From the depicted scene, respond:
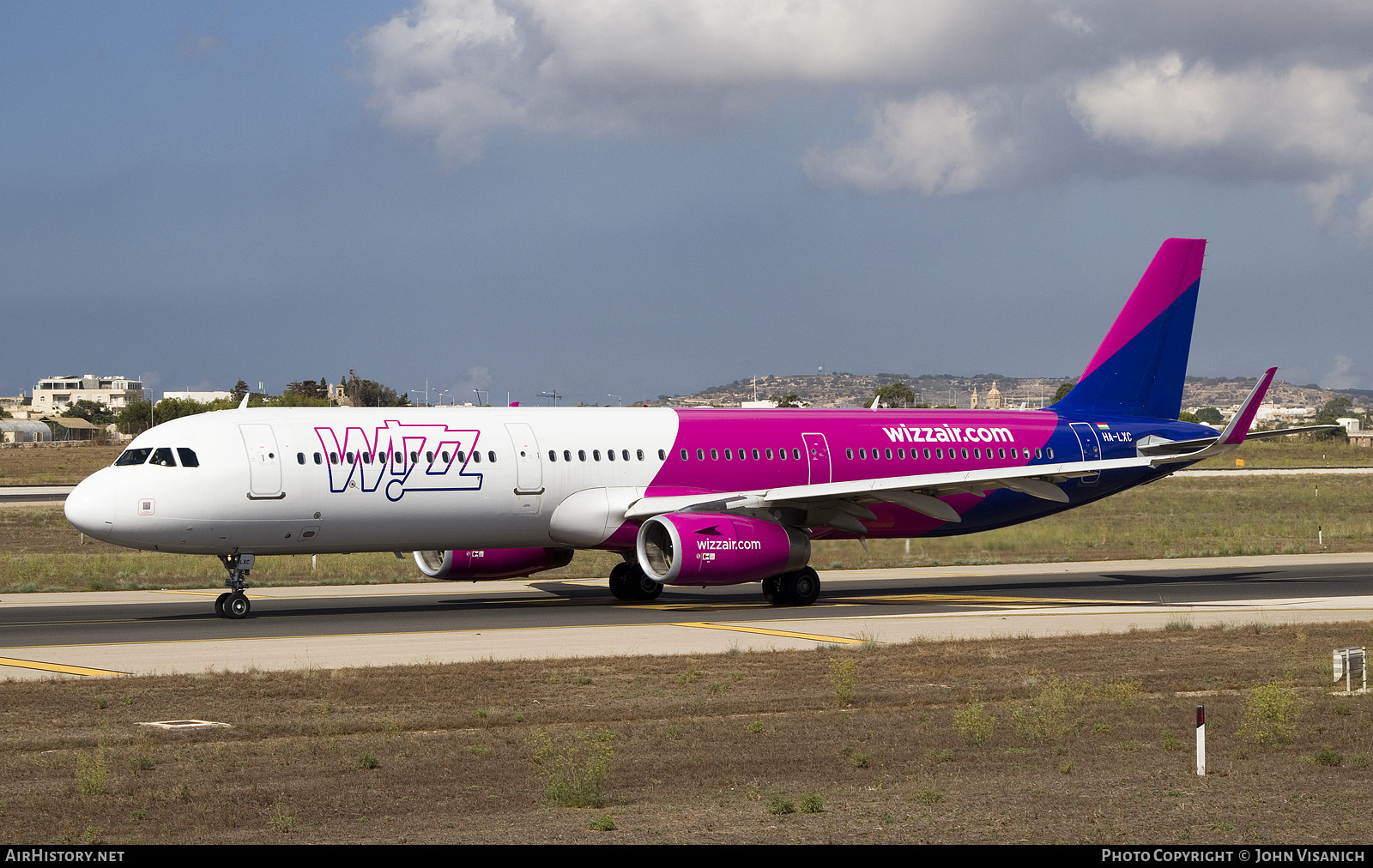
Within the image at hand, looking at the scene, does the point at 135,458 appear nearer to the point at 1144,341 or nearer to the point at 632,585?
the point at 632,585

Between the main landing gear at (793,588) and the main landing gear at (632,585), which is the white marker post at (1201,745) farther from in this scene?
the main landing gear at (632,585)

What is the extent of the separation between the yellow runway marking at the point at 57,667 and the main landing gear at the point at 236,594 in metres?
6.19

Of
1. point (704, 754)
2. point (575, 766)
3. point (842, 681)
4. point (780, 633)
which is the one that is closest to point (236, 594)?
point (780, 633)

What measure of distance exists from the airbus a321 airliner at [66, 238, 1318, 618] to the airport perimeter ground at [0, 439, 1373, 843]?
1.78 metres

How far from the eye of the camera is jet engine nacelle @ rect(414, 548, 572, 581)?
3403 cm

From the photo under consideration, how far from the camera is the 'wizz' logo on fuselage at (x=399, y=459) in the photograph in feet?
96.4

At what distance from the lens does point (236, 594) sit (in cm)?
2902

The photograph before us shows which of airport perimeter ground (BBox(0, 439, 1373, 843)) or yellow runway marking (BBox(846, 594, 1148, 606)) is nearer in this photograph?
airport perimeter ground (BBox(0, 439, 1373, 843))

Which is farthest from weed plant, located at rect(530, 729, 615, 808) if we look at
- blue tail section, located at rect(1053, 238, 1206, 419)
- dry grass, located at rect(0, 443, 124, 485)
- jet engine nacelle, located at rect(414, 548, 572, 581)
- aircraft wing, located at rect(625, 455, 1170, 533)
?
dry grass, located at rect(0, 443, 124, 485)

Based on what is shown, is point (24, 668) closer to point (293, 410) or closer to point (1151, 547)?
point (293, 410)

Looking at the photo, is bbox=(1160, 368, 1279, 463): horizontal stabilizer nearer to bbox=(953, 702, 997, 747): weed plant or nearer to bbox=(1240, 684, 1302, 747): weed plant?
bbox=(1240, 684, 1302, 747): weed plant
